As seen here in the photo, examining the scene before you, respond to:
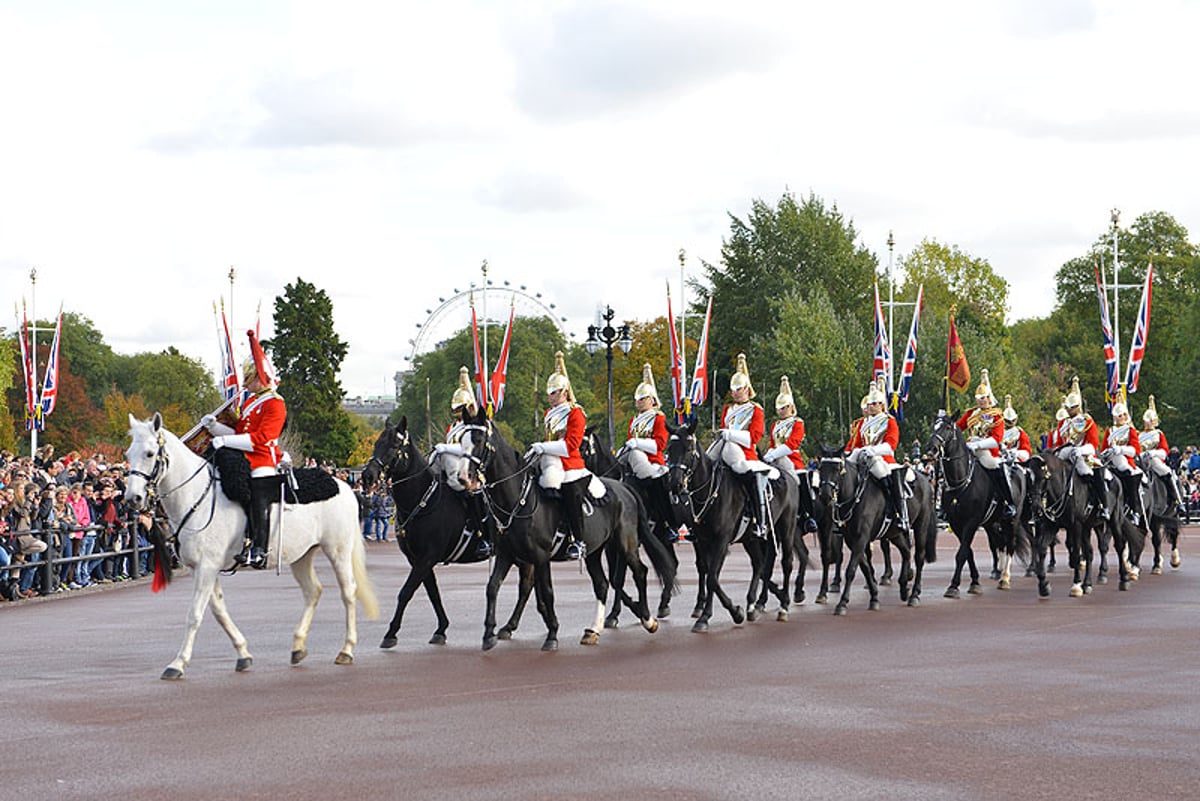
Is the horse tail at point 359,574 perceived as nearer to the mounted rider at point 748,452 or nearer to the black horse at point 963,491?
the mounted rider at point 748,452

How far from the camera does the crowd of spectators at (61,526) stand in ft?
69.5

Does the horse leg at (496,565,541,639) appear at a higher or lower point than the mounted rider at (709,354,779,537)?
lower

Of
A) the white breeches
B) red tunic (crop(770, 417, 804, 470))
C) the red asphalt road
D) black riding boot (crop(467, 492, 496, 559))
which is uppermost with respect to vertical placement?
red tunic (crop(770, 417, 804, 470))

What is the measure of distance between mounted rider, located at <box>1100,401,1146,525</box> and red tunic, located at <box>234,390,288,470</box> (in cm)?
1449

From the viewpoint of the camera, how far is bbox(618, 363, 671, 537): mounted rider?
56.1 feet

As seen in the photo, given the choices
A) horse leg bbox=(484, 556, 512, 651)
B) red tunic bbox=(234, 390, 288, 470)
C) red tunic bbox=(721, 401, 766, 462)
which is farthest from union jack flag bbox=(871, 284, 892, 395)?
red tunic bbox=(234, 390, 288, 470)

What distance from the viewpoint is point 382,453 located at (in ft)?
50.0

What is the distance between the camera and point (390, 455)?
601 inches

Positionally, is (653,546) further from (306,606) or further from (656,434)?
(306,606)

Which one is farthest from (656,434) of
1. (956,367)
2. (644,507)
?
(956,367)

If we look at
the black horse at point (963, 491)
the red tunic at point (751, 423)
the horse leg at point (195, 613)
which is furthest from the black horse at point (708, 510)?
the horse leg at point (195, 613)

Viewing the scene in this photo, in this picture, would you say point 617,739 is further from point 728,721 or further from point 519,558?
point 519,558

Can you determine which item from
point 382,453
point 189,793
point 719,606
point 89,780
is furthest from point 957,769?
point 719,606

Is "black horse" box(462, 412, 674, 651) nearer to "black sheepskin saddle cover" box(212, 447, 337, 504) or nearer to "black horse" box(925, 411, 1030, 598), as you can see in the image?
"black sheepskin saddle cover" box(212, 447, 337, 504)
